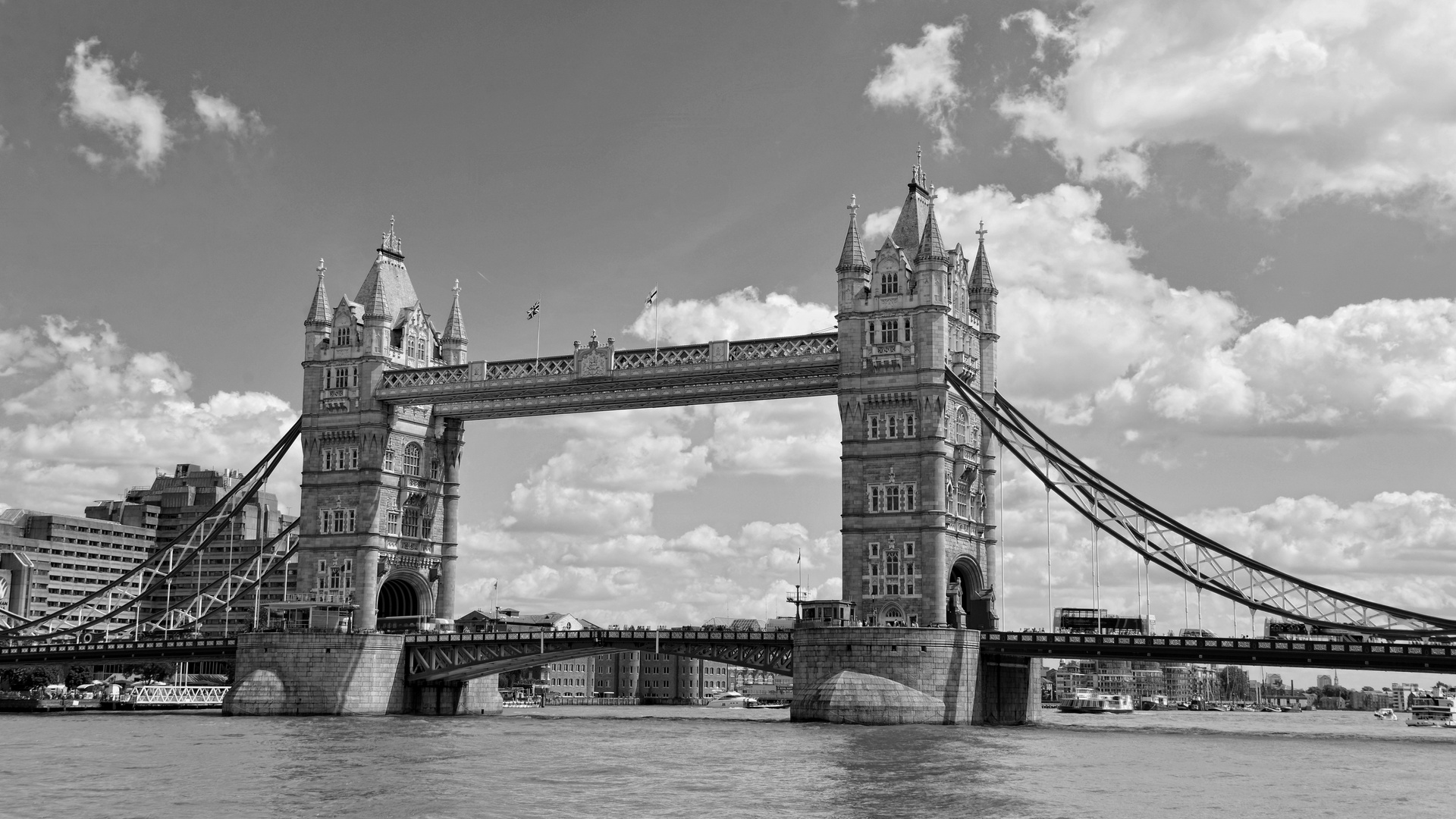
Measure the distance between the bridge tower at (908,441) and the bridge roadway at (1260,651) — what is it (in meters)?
9.24

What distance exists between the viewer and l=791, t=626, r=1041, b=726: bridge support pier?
3799 inches

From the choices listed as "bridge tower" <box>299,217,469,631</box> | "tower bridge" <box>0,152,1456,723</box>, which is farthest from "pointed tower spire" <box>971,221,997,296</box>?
"bridge tower" <box>299,217,469,631</box>

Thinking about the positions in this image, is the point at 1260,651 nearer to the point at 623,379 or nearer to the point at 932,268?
the point at 932,268

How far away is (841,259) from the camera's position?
111688 mm

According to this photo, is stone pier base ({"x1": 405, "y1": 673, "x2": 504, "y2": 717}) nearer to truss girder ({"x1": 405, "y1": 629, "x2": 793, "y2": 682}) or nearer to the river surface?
truss girder ({"x1": 405, "y1": 629, "x2": 793, "y2": 682})

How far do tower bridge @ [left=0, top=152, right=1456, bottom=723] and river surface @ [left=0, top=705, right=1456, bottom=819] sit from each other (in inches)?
220

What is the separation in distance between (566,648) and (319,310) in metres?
38.7

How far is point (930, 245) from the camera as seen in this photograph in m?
109

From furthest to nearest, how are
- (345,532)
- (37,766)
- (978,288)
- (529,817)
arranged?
1. (345,532)
2. (978,288)
3. (37,766)
4. (529,817)

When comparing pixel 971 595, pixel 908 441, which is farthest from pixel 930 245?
pixel 971 595

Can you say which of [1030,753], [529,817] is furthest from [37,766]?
[1030,753]

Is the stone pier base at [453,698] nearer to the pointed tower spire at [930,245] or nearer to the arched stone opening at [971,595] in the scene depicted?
the arched stone opening at [971,595]

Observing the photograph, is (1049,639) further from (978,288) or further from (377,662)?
(377,662)

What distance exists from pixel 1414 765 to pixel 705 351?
55.0 m
